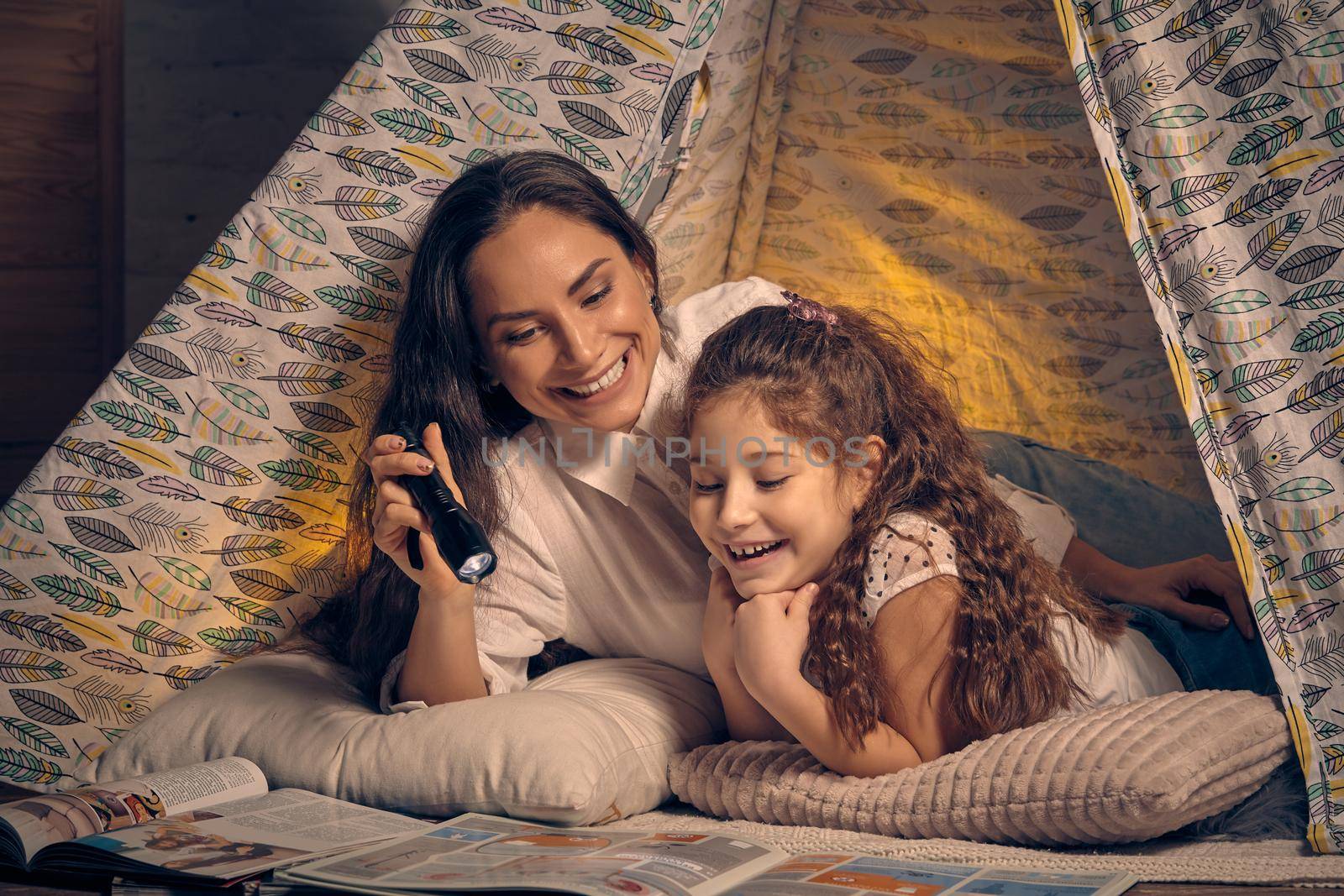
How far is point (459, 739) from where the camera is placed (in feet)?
4.10

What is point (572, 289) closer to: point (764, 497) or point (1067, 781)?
point (764, 497)

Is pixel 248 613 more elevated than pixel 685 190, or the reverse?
pixel 685 190

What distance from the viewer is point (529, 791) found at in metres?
1.20

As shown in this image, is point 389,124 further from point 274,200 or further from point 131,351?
point 131,351

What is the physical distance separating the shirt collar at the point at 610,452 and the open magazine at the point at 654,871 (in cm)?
44

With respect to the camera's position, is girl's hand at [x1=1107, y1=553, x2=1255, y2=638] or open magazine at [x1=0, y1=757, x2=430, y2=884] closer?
open magazine at [x1=0, y1=757, x2=430, y2=884]

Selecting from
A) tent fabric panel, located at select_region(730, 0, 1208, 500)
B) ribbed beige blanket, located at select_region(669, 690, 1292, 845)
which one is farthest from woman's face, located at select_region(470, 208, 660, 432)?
tent fabric panel, located at select_region(730, 0, 1208, 500)

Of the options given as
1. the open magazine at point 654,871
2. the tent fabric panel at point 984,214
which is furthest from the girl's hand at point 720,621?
the tent fabric panel at point 984,214

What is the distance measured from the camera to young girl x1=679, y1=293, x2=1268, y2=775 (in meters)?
→ 1.20

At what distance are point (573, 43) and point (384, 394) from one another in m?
0.47

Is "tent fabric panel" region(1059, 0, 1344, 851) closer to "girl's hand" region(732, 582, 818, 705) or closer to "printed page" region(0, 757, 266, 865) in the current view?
"girl's hand" region(732, 582, 818, 705)

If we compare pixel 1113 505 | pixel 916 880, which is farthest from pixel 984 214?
pixel 916 880

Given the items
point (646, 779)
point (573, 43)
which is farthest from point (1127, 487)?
point (573, 43)

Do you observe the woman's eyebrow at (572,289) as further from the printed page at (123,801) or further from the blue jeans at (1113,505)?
the blue jeans at (1113,505)
